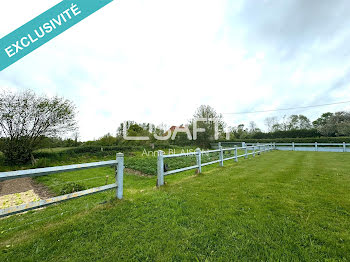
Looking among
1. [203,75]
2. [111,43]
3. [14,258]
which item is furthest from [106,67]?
[14,258]

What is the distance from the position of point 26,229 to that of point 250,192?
14.1 feet

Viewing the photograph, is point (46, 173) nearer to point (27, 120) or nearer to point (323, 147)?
point (27, 120)

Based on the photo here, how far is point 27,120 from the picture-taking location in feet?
37.8

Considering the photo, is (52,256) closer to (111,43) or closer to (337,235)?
(337,235)

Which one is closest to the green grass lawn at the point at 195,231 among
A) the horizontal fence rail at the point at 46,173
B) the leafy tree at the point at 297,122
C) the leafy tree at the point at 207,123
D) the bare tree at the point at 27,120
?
the horizontal fence rail at the point at 46,173

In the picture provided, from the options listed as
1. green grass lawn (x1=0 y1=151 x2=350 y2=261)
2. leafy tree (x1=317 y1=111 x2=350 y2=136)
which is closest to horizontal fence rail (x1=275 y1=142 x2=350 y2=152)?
leafy tree (x1=317 y1=111 x2=350 y2=136)

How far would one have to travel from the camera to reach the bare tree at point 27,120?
10891mm

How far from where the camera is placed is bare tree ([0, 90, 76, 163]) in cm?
1089

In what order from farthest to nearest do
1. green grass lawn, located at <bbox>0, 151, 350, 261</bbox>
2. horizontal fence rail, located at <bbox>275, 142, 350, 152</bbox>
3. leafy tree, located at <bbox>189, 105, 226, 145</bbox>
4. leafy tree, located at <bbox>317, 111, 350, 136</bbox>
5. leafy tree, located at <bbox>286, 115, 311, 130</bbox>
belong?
leafy tree, located at <bbox>286, 115, 311, 130</bbox>
leafy tree, located at <bbox>189, 105, 226, 145</bbox>
leafy tree, located at <bbox>317, 111, 350, 136</bbox>
horizontal fence rail, located at <bbox>275, 142, 350, 152</bbox>
green grass lawn, located at <bbox>0, 151, 350, 261</bbox>

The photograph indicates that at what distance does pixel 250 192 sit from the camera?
11.4 feet

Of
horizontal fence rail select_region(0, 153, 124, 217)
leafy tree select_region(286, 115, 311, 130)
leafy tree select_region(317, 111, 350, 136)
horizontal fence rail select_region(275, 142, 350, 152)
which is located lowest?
horizontal fence rail select_region(275, 142, 350, 152)

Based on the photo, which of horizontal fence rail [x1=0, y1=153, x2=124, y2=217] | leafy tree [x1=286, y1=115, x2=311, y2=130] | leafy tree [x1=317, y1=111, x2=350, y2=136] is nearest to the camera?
horizontal fence rail [x1=0, y1=153, x2=124, y2=217]

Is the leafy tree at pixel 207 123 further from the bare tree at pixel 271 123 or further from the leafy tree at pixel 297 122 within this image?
the leafy tree at pixel 297 122

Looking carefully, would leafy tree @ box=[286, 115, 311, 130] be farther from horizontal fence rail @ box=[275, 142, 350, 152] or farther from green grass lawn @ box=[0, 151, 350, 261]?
green grass lawn @ box=[0, 151, 350, 261]
